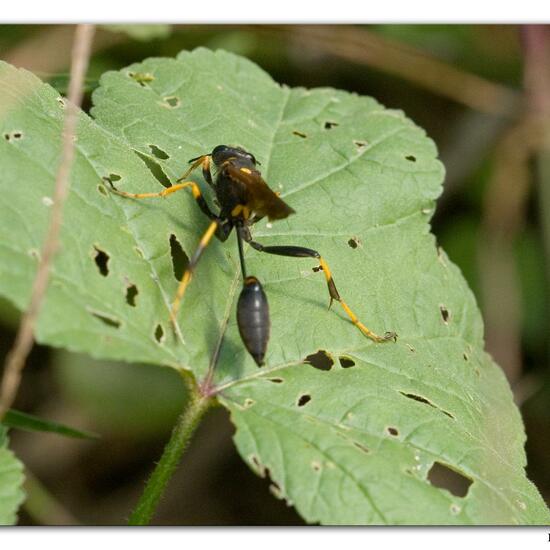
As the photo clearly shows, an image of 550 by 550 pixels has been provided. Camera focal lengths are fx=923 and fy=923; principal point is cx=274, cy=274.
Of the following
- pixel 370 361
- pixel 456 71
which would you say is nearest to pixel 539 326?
pixel 456 71

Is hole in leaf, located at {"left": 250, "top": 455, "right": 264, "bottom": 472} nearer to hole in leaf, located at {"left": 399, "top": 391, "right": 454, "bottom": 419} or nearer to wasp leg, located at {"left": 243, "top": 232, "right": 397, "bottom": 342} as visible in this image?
hole in leaf, located at {"left": 399, "top": 391, "right": 454, "bottom": 419}

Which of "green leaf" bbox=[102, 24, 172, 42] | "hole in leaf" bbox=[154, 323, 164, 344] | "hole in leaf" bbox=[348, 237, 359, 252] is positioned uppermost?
"green leaf" bbox=[102, 24, 172, 42]

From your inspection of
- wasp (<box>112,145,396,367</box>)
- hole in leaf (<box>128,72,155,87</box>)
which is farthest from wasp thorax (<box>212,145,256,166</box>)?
hole in leaf (<box>128,72,155,87</box>)

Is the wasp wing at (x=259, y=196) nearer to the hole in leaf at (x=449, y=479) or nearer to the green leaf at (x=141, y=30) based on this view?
the hole in leaf at (x=449, y=479)

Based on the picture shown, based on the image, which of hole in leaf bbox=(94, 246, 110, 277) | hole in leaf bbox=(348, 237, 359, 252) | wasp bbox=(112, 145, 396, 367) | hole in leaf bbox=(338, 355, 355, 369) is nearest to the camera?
hole in leaf bbox=(94, 246, 110, 277)

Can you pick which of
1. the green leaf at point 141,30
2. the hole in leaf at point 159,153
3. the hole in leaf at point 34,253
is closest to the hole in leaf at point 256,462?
the hole in leaf at point 34,253

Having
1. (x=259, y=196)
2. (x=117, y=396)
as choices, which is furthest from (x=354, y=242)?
(x=117, y=396)

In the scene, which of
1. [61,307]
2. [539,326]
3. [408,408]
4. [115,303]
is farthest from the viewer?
[539,326]

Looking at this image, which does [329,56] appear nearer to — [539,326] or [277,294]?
[539,326]
